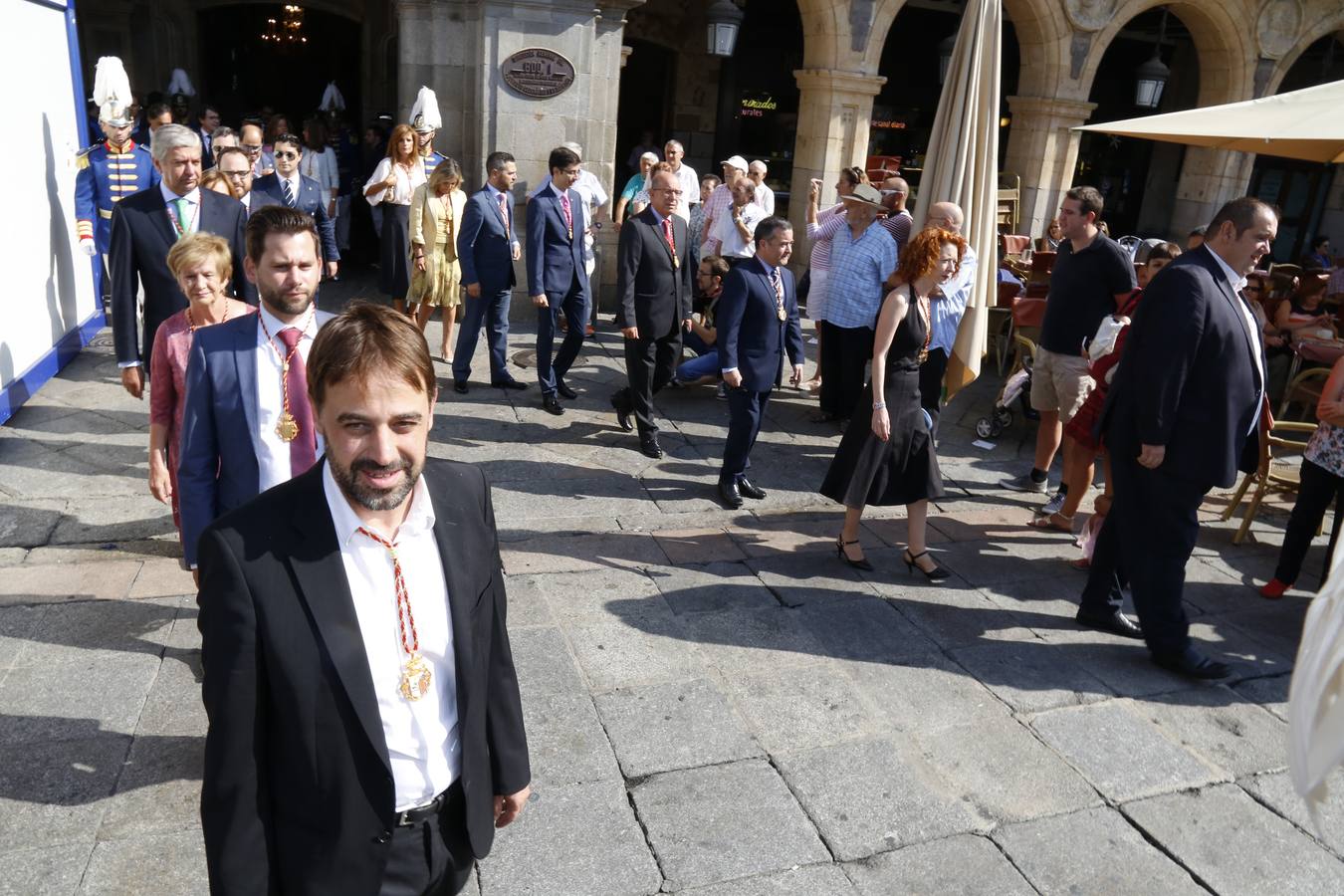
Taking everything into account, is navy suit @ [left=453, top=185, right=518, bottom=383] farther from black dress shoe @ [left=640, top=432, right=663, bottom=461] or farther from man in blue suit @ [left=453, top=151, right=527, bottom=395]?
black dress shoe @ [left=640, top=432, right=663, bottom=461]

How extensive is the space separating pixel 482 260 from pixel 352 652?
19.7ft

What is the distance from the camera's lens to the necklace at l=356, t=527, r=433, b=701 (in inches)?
77.1

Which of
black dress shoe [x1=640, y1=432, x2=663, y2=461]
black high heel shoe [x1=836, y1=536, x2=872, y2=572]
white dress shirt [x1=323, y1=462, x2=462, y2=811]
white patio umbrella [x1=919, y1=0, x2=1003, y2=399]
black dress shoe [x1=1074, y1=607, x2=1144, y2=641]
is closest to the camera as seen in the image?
white dress shirt [x1=323, y1=462, x2=462, y2=811]

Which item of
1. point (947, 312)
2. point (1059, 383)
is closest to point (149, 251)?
point (947, 312)

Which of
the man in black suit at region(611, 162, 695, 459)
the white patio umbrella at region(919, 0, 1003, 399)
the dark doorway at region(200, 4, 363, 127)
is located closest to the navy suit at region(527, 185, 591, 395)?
the man in black suit at region(611, 162, 695, 459)

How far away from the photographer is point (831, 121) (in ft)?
39.9

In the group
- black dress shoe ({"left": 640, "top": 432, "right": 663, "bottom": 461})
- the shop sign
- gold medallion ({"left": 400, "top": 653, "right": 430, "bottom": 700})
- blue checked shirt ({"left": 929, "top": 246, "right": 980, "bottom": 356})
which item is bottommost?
black dress shoe ({"left": 640, "top": 432, "right": 663, "bottom": 461})

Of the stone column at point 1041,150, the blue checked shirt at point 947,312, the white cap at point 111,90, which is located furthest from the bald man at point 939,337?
the stone column at point 1041,150

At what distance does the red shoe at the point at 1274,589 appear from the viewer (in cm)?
540

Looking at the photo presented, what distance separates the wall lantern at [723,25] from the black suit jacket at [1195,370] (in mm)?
8127

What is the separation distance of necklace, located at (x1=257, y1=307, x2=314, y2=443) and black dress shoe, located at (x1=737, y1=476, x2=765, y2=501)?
348 centimetres

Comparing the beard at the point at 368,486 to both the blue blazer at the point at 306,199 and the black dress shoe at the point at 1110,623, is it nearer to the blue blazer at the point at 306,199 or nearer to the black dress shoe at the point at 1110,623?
the black dress shoe at the point at 1110,623

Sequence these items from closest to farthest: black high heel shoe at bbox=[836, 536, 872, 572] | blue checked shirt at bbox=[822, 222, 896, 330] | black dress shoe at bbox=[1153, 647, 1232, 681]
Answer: black dress shoe at bbox=[1153, 647, 1232, 681], black high heel shoe at bbox=[836, 536, 872, 572], blue checked shirt at bbox=[822, 222, 896, 330]

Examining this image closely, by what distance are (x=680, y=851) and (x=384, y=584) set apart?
1.72m
